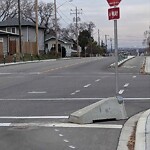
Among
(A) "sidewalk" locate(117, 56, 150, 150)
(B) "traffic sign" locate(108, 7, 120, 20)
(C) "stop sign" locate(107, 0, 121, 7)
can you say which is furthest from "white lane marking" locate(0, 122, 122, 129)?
(C) "stop sign" locate(107, 0, 121, 7)

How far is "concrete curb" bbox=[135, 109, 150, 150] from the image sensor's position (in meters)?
8.36

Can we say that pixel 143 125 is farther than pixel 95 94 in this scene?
No

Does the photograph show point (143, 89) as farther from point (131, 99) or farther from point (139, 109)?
point (139, 109)

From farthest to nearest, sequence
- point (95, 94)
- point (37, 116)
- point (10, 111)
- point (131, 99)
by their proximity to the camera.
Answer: point (95, 94), point (131, 99), point (10, 111), point (37, 116)

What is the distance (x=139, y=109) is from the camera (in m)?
13.6


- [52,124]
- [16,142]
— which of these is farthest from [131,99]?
[16,142]

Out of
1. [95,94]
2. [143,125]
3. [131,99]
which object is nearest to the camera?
[143,125]

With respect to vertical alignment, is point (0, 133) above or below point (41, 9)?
below

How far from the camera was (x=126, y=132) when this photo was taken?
9.99 metres

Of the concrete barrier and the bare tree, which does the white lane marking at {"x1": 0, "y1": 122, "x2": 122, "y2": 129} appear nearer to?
the concrete barrier

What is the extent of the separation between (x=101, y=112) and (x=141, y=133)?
196 centimetres

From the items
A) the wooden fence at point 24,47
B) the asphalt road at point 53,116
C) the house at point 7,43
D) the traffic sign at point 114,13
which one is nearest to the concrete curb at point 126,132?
the asphalt road at point 53,116

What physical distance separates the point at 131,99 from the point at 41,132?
6674 mm

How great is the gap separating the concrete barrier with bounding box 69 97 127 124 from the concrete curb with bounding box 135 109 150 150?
0.62 m
